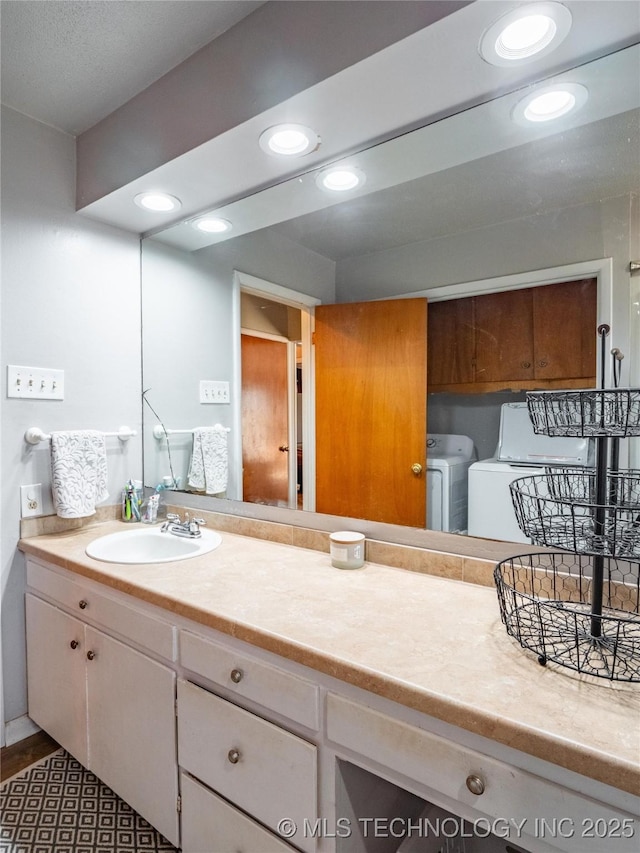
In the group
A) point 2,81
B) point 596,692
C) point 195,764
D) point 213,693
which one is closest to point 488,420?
point 596,692

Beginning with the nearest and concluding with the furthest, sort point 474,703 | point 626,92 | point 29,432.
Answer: point 474,703
point 626,92
point 29,432

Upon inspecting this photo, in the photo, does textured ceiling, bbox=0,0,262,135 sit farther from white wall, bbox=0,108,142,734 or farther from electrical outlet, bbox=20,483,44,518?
electrical outlet, bbox=20,483,44,518

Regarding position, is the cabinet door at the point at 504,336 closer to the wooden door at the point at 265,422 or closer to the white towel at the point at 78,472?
the wooden door at the point at 265,422

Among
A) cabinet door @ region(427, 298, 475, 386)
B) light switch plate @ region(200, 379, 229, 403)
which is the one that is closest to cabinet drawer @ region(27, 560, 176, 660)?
light switch plate @ region(200, 379, 229, 403)

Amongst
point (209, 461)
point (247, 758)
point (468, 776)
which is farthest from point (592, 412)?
point (209, 461)

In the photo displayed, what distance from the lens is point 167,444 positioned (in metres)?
2.19

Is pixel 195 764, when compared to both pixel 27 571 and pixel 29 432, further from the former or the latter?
pixel 29 432

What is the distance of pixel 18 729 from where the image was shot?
1.78 m

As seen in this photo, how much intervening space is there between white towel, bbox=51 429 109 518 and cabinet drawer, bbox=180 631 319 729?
904 mm

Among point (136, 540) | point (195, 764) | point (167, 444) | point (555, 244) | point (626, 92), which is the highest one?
point (626, 92)

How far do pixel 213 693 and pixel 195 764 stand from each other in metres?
0.21

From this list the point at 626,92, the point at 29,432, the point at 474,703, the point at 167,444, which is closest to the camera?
the point at 474,703

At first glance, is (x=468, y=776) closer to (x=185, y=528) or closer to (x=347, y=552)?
(x=347, y=552)

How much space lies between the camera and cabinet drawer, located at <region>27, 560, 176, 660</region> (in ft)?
4.08
